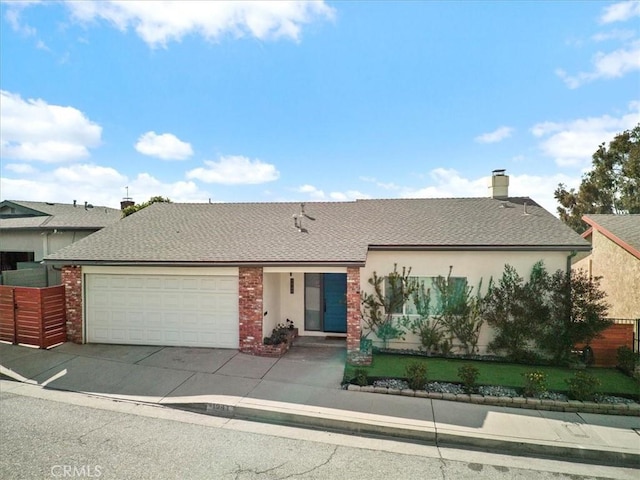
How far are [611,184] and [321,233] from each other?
34.9 metres

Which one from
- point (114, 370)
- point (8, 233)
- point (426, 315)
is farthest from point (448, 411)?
point (8, 233)

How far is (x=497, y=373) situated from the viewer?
9.32 m

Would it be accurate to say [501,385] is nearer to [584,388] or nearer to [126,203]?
[584,388]

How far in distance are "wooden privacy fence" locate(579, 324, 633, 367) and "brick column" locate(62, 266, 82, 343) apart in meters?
14.4

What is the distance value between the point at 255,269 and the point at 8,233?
1624cm

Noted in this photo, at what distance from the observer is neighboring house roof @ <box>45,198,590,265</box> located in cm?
1053

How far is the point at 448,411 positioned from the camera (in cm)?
717

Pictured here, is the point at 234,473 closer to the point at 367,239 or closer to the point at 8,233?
the point at 367,239

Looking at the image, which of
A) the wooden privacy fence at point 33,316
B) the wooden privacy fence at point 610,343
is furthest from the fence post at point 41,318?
the wooden privacy fence at point 610,343

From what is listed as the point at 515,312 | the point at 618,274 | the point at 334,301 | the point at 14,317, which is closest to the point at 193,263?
the point at 334,301

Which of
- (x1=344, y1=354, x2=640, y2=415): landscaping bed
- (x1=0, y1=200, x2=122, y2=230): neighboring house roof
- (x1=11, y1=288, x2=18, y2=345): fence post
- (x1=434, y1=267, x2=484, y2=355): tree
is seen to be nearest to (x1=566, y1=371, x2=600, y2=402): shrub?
(x1=344, y1=354, x2=640, y2=415): landscaping bed

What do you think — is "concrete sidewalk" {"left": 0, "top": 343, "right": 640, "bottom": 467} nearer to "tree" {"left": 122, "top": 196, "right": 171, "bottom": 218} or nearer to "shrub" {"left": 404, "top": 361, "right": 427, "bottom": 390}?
"shrub" {"left": 404, "top": 361, "right": 427, "bottom": 390}

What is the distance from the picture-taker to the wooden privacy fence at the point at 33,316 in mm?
10461

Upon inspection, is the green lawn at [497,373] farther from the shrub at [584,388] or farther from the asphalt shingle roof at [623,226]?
the asphalt shingle roof at [623,226]
